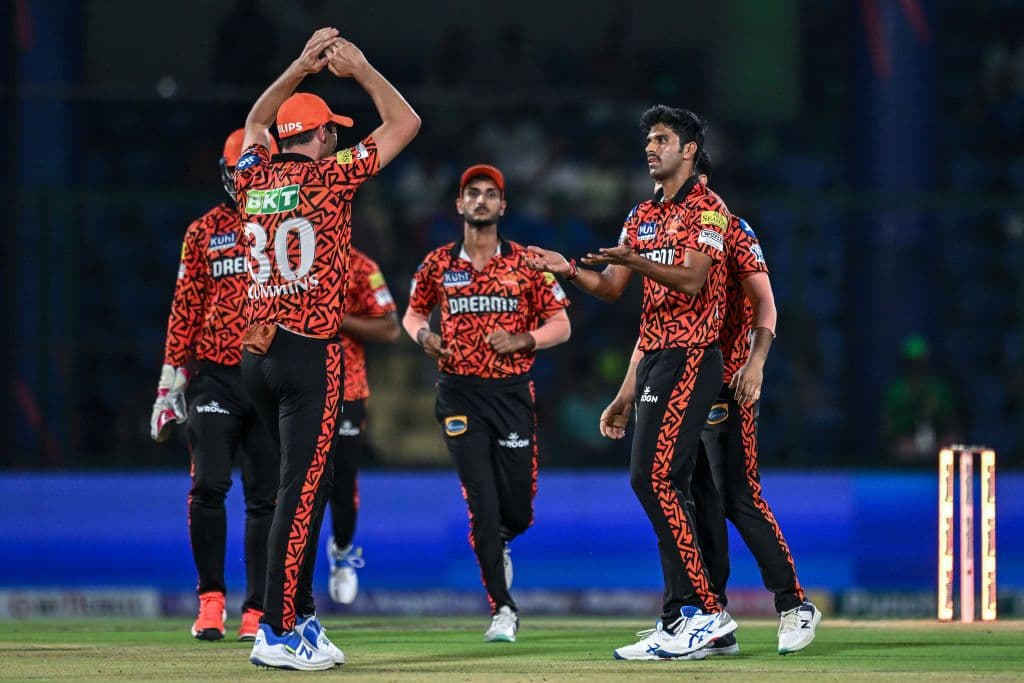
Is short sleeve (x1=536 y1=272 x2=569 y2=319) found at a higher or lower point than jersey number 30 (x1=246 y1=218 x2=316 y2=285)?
lower

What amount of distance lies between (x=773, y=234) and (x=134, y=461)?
4270mm

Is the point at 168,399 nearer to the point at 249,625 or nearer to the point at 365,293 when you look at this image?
the point at 249,625

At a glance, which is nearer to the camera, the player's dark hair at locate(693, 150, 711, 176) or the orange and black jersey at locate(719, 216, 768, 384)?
the orange and black jersey at locate(719, 216, 768, 384)

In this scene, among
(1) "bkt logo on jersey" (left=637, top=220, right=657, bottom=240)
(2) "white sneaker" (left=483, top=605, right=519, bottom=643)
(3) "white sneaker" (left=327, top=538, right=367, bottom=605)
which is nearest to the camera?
(1) "bkt logo on jersey" (left=637, top=220, right=657, bottom=240)

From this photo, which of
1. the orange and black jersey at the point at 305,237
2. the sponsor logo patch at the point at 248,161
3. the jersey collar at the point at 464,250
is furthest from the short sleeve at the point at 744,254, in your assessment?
the sponsor logo patch at the point at 248,161

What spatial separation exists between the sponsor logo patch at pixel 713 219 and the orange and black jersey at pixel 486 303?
1.57m

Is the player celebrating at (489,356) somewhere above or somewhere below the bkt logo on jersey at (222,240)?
below

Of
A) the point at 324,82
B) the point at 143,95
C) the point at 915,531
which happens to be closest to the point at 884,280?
the point at 915,531

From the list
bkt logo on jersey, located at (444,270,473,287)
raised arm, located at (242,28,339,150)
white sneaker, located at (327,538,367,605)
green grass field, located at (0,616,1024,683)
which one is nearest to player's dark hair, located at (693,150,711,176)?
bkt logo on jersey, located at (444,270,473,287)

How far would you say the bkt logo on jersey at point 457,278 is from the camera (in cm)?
790

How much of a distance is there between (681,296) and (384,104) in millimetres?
1298

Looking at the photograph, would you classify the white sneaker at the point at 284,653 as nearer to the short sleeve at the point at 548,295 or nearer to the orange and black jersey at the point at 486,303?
the orange and black jersey at the point at 486,303

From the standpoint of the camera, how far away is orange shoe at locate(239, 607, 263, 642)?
292 inches

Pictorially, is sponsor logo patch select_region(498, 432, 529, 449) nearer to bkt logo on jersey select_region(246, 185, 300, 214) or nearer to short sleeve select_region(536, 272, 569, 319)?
short sleeve select_region(536, 272, 569, 319)
